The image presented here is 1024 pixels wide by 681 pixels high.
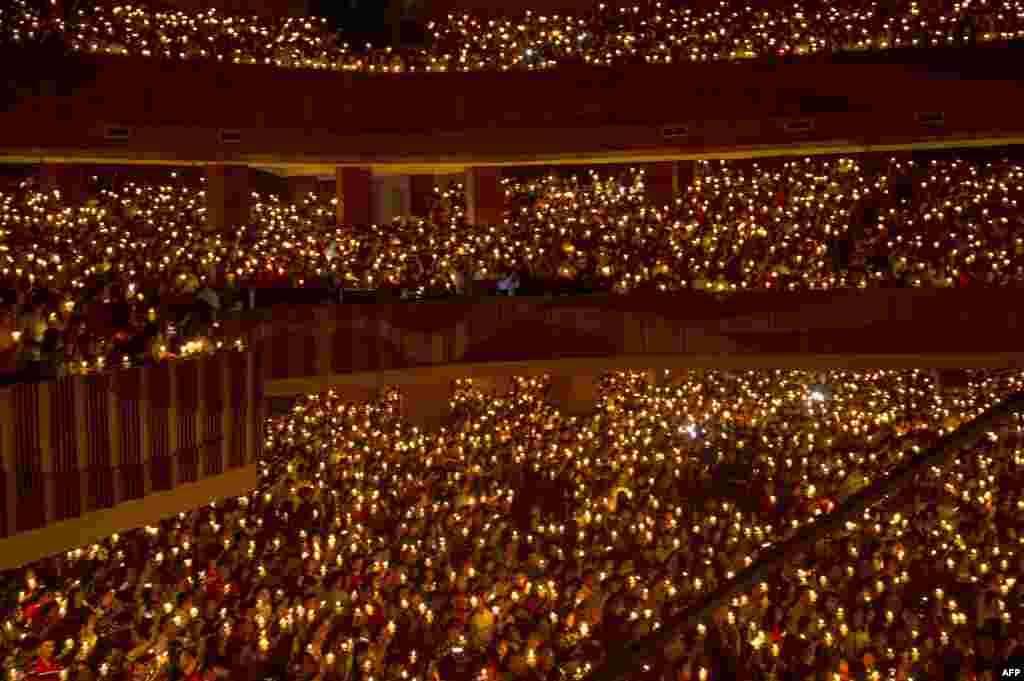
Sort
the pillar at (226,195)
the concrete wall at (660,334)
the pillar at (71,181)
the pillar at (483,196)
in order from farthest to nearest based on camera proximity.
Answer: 1. the pillar at (483,196)
2. the pillar at (71,181)
3. the pillar at (226,195)
4. the concrete wall at (660,334)

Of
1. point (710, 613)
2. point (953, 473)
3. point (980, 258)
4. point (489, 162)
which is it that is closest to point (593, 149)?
point (489, 162)

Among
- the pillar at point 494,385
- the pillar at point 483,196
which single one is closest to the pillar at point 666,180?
the pillar at point 483,196

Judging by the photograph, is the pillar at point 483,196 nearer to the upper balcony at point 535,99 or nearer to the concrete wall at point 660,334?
the upper balcony at point 535,99

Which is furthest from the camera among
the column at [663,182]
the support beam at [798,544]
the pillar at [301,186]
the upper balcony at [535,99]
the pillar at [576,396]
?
the pillar at [301,186]

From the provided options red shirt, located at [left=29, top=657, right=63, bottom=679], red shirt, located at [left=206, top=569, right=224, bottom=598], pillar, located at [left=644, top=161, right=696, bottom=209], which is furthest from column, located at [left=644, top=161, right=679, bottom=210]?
red shirt, located at [left=29, top=657, right=63, bottom=679]

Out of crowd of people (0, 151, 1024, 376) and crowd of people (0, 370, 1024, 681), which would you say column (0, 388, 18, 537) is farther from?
crowd of people (0, 151, 1024, 376)

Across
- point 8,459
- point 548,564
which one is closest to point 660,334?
point 548,564
